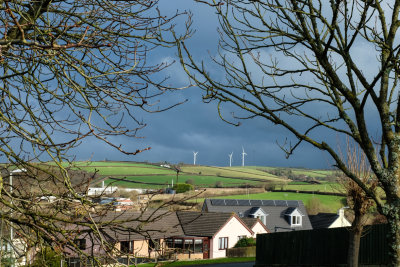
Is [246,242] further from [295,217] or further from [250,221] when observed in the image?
[295,217]

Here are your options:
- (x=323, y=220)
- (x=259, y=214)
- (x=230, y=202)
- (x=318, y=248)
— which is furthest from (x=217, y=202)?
(x=318, y=248)

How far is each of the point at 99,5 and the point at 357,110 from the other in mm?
4534

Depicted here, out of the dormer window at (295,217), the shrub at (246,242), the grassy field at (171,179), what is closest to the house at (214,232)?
the shrub at (246,242)

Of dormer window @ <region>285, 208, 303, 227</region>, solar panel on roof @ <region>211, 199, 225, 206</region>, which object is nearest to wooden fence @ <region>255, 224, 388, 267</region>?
solar panel on roof @ <region>211, 199, 225, 206</region>

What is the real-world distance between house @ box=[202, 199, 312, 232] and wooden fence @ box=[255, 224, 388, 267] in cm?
3724

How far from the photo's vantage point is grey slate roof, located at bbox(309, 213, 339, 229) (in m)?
64.2

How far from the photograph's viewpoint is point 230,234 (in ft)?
187

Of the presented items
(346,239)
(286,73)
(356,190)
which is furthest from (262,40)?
(346,239)

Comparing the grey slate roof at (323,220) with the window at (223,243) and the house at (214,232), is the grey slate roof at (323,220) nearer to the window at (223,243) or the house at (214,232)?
the house at (214,232)

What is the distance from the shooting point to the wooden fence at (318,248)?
2191cm

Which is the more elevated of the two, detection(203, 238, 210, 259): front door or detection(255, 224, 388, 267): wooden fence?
detection(255, 224, 388, 267): wooden fence

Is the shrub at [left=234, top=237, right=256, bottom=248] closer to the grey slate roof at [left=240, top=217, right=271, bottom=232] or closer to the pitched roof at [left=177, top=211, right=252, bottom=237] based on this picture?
the pitched roof at [left=177, top=211, right=252, bottom=237]

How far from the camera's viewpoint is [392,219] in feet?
24.3

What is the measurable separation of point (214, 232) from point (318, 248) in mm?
30533
